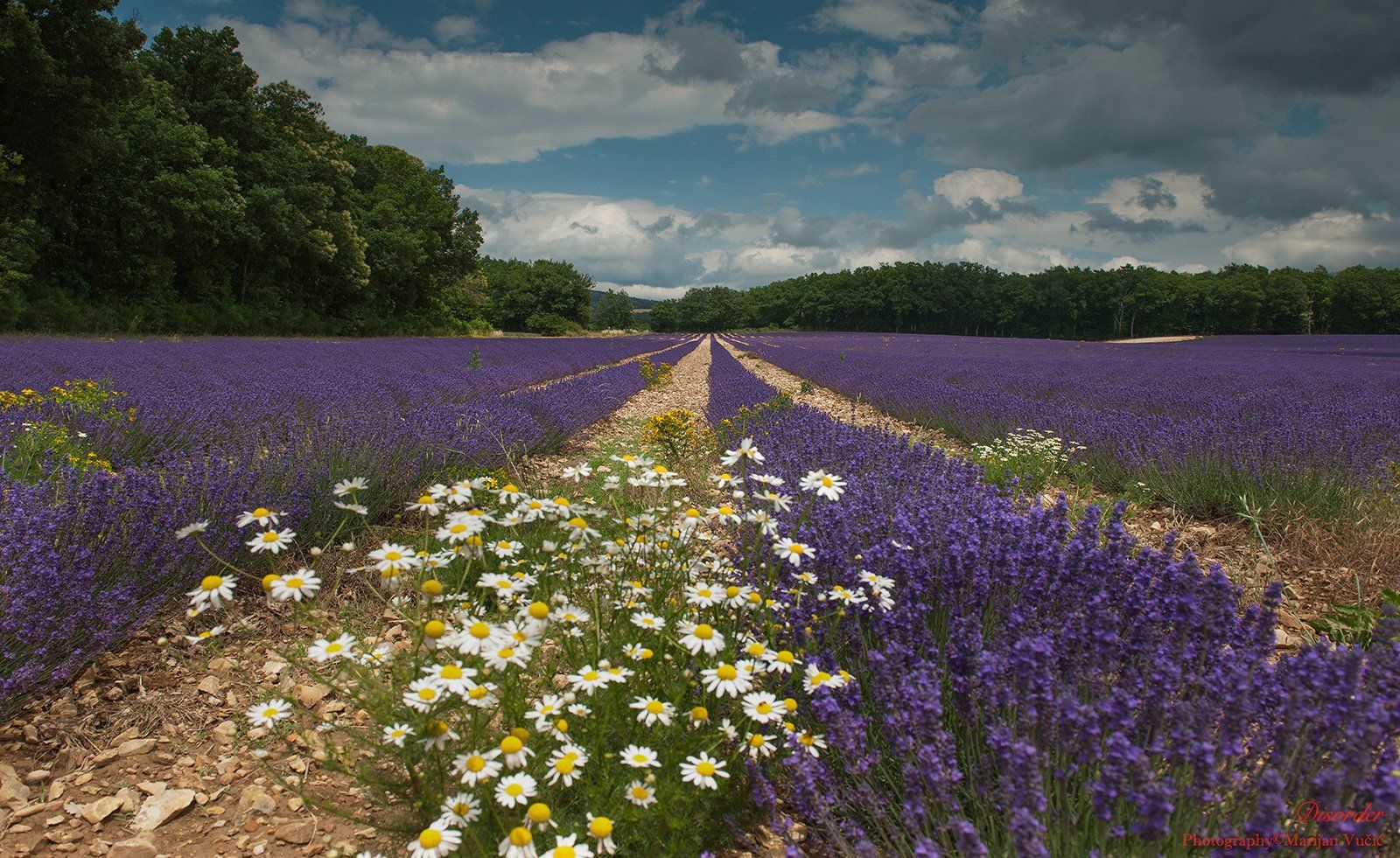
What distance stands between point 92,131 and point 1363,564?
23.2 meters

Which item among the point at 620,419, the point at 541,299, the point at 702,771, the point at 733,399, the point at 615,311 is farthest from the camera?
the point at 615,311

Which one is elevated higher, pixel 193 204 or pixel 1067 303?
pixel 1067 303

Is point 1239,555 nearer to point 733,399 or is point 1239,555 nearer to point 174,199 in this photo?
point 733,399

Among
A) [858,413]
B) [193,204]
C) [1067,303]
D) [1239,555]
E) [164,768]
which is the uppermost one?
[1067,303]

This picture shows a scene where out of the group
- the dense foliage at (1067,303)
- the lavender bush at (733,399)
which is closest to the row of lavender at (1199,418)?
the lavender bush at (733,399)

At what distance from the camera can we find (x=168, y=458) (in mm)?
3693

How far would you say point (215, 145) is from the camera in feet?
65.0

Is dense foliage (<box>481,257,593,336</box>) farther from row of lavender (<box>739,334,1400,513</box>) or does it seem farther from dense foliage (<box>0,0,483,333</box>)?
row of lavender (<box>739,334,1400,513</box>)

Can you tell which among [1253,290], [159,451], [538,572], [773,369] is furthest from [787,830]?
[1253,290]

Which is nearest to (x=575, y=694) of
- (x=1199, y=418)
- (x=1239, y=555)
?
(x=1239, y=555)

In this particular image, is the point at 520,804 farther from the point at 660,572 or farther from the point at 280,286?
the point at 280,286

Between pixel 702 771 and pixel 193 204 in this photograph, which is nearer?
pixel 702 771

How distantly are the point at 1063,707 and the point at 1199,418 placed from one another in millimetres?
5663

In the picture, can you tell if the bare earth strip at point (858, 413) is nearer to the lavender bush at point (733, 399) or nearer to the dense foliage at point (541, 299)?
the lavender bush at point (733, 399)
